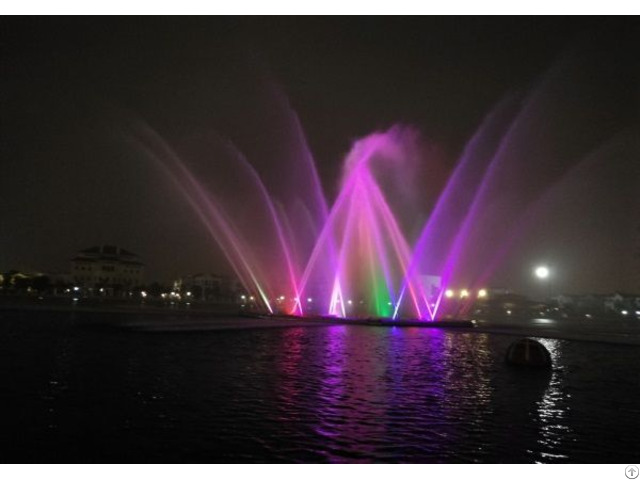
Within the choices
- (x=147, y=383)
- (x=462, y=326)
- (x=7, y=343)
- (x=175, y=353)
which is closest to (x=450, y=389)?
(x=147, y=383)

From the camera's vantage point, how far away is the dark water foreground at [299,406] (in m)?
10.3

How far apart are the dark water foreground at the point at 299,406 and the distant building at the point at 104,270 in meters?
154

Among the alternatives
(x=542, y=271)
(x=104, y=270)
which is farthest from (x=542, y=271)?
(x=104, y=270)

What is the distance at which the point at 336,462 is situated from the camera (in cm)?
966

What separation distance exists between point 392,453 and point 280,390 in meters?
5.93

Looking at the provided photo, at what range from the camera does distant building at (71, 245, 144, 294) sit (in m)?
176

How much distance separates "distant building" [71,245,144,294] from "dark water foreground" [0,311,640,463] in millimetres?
153795

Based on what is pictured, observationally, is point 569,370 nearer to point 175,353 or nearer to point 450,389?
point 450,389

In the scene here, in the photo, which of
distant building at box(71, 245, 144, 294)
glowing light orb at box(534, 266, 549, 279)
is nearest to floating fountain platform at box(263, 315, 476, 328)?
glowing light orb at box(534, 266, 549, 279)

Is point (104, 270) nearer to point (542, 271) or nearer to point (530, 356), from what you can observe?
point (542, 271)

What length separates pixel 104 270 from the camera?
18200 centimetres

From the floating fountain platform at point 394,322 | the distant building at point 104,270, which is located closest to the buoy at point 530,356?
the floating fountain platform at point 394,322

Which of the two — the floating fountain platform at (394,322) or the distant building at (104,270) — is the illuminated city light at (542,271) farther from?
the distant building at (104,270)

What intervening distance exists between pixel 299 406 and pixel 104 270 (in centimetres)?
18093
